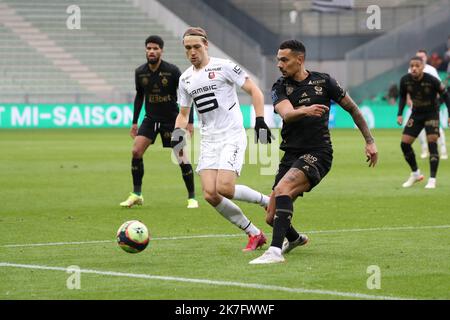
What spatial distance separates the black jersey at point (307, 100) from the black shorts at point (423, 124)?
8648 mm

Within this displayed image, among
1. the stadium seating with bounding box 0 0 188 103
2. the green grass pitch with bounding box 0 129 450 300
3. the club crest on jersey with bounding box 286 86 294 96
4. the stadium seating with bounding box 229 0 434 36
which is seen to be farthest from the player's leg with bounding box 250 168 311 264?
the stadium seating with bounding box 229 0 434 36

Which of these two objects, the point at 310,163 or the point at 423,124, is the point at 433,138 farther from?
the point at 310,163

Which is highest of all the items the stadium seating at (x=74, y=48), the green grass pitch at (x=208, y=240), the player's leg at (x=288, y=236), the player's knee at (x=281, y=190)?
the stadium seating at (x=74, y=48)

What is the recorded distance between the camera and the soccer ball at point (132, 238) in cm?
1021

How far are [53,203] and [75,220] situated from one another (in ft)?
7.96

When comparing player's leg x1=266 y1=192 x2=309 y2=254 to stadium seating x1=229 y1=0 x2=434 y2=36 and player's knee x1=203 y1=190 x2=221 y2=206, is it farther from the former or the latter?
stadium seating x1=229 y1=0 x2=434 y2=36

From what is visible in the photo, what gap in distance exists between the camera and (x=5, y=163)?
25.0 metres

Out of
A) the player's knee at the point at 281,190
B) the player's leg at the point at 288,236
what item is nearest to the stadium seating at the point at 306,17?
the player's leg at the point at 288,236

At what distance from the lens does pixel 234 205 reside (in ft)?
36.9

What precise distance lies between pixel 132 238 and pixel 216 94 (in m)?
2.24

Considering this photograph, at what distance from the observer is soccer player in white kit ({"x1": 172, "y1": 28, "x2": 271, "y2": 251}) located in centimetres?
1142

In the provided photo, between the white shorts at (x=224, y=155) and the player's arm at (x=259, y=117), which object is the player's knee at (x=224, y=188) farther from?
the player's arm at (x=259, y=117)
